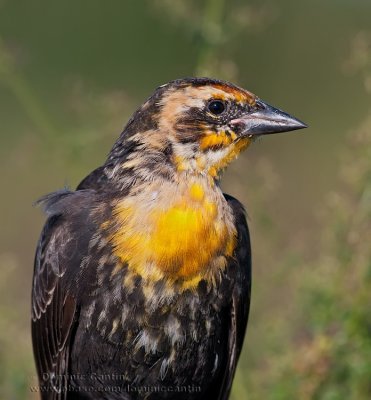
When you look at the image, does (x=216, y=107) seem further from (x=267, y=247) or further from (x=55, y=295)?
(x=267, y=247)

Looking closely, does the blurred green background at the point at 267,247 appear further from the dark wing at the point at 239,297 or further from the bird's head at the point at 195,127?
the bird's head at the point at 195,127

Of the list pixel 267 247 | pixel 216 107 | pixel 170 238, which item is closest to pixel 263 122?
pixel 216 107

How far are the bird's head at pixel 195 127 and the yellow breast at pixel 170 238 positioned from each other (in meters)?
0.16

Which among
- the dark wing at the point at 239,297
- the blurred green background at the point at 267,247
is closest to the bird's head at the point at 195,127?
the dark wing at the point at 239,297

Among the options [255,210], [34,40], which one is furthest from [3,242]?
[255,210]

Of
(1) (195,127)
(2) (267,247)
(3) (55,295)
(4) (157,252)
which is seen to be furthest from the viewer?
(2) (267,247)

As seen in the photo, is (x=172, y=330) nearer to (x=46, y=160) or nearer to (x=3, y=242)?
(x=46, y=160)

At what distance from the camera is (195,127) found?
17.6 ft

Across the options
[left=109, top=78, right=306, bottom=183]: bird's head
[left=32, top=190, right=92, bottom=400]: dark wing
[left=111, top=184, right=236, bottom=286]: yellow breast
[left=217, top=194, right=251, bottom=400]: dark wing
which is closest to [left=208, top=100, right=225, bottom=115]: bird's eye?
[left=109, top=78, right=306, bottom=183]: bird's head

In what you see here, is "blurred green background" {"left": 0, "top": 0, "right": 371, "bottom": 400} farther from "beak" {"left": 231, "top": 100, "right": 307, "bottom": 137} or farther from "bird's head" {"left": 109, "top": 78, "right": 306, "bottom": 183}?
"bird's head" {"left": 109, "top": 78, "right": 306, "bottom": 183}

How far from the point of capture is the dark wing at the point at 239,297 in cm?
557

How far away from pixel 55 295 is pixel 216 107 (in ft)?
3.64

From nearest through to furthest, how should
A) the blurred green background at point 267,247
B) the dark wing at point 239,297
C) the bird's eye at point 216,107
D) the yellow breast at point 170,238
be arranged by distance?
the yellow breast at point 170,238
the bird's eye at point 216,107
the dark wing at point 239,297
the blurred green background at point 267,247

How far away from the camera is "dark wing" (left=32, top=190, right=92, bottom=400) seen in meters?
5.44
